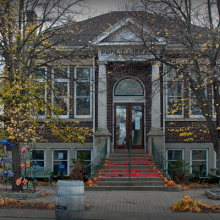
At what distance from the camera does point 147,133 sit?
14.7m

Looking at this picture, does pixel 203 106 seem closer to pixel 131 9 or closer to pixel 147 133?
pixel 131 9

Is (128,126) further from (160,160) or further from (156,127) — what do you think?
(160,160)

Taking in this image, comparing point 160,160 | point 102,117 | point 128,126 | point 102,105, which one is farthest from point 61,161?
point 160,160

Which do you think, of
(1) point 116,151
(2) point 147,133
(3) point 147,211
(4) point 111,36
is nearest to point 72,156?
(1) point 116,151

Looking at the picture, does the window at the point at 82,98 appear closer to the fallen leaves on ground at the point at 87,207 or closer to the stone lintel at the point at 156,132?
the stone lintel at the point at 156,132

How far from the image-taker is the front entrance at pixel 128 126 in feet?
48.9

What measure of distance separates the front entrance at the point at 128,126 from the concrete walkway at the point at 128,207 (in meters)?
4.33

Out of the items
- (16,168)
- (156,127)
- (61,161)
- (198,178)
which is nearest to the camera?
(16,168)

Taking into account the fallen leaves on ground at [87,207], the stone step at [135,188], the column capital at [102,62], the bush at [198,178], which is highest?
the column capital at [102,62]

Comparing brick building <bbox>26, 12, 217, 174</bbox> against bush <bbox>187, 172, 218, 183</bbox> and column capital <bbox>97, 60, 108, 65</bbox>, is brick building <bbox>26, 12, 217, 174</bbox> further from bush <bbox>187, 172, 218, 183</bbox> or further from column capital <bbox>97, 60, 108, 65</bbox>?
bush <bbox>187, 172, 218, 183</bbox>

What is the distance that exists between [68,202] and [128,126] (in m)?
8.71

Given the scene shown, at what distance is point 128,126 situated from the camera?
15062 millimetres

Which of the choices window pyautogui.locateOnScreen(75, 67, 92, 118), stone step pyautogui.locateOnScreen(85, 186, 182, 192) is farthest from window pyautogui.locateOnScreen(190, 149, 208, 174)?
window pyautogui.locateOnScreen(75, 67, 92, 118)

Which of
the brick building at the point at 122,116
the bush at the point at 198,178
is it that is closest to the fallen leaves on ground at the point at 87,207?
the brick building at the point at 122,116
